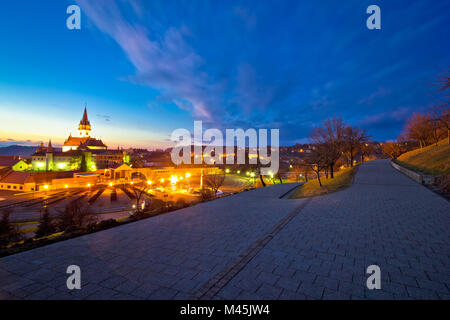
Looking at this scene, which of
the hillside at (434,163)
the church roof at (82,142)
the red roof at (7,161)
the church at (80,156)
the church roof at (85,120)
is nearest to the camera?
the hillside at (434,163)

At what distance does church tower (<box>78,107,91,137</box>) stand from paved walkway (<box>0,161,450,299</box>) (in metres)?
133

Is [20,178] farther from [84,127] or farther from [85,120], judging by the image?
[85,120]

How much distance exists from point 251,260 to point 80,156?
93.6 meters

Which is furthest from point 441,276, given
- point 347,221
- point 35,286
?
point 35,286

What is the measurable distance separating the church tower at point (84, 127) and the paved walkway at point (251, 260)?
133099 millimetres

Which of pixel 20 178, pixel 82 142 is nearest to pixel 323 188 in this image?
pixel 20 178

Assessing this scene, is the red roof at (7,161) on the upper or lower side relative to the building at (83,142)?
lower

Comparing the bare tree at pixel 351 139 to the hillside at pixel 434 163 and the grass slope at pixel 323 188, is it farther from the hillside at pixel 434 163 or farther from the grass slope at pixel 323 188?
the grass slope at pixel 323 188

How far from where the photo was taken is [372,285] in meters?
3.48

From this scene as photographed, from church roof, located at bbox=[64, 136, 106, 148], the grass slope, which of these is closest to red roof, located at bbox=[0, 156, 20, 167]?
church roof, located at bbox=[64, 136, 106, 148]

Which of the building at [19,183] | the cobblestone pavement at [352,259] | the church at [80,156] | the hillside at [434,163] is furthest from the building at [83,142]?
the hillside at [434,163]

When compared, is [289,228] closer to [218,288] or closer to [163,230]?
[218,288]

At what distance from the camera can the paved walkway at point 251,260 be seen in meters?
3.42
